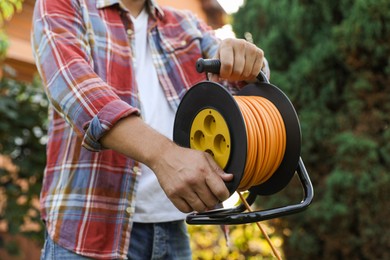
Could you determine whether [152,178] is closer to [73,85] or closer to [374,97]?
[73,85]

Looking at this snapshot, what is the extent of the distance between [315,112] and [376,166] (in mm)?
689

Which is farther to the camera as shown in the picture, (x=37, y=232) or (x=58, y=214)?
(x=37, y=232)

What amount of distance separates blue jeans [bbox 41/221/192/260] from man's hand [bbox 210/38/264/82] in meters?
0.58

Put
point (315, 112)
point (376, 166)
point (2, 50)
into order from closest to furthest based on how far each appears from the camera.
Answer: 1. point (2, 50)
2. point (376, 166)
3. point (315, 112)

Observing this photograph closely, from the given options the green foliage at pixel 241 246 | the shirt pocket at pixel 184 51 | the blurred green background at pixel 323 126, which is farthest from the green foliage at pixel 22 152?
the shirt pocket at pixel 184 51

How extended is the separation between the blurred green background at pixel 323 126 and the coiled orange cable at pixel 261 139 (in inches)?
110

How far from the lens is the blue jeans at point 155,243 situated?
1.98m

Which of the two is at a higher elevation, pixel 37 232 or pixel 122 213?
pixel 122 213

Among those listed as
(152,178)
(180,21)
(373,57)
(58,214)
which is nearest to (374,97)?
(373,57)

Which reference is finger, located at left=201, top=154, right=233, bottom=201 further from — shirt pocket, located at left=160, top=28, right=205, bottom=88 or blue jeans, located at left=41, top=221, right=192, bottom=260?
shirt pocket, located at left=160, top=28, right=205, bottom=88

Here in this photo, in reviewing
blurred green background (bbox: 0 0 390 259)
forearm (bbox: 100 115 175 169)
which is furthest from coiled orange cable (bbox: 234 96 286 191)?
blurred green background (bbox: 0 0 390 259)

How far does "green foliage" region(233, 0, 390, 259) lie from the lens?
14.6 feet

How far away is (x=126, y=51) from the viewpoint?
82.4 inches

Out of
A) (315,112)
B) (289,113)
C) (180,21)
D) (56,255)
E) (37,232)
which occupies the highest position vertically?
(289,113)
